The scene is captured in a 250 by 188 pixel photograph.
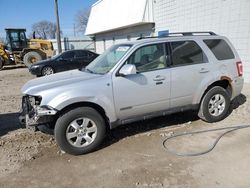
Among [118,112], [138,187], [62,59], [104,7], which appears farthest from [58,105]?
[104,7]

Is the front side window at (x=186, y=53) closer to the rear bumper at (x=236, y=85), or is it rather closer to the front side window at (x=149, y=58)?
the front side window at (x=149, y=58)

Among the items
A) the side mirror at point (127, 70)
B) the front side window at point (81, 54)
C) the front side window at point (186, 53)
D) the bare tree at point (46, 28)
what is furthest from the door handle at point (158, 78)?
the bare tree at point (46, 28)

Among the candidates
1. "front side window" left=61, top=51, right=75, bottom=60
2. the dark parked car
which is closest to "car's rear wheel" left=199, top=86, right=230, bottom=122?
the dark parked car

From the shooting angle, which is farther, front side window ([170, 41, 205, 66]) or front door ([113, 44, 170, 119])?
front side window ([170, 41, 205, 66])

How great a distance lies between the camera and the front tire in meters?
4.31

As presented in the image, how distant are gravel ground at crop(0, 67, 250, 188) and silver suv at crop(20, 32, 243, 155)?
0.37 m

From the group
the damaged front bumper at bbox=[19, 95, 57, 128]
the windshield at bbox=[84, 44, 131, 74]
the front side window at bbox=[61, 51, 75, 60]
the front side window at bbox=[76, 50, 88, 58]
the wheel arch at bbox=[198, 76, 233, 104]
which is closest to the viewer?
the damaged front bumper at bbox=[19, 95, 57, 128]

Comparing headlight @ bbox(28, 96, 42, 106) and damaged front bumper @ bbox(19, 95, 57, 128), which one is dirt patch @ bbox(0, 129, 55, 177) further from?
headlight @ bbox(28, 96, 42, 106)

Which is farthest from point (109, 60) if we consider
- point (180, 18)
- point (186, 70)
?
point (180, 18)

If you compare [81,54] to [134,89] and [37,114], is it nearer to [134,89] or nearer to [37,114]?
[134,89]

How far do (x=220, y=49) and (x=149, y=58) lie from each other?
5.81 feet

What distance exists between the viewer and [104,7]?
24203mm

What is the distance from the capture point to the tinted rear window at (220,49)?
559 cm

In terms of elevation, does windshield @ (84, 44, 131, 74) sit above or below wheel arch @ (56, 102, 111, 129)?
above
